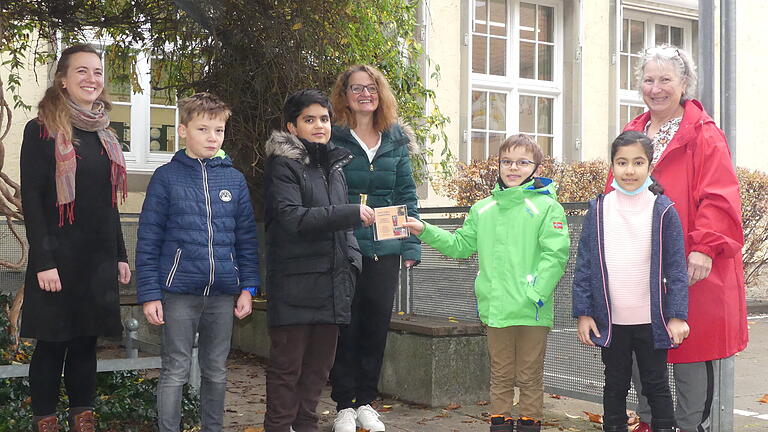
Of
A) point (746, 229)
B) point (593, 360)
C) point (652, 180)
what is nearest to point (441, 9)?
point (746, 229)

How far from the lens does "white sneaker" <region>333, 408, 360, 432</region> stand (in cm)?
480

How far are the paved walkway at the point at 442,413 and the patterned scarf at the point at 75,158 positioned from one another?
169 centimetres

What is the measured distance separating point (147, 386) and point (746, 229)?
10097 millimetres

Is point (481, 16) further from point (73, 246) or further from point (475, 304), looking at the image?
point (73, 246)

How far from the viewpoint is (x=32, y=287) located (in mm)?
4094

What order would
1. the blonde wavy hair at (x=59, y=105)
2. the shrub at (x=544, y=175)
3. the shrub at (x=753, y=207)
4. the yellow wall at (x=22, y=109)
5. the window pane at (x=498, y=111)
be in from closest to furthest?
the blonde wavy hair at (x=59, y=105)
the yellow wall at (x=22, y=109)
the shrub at (x=544, y=175)
the shrub at (x=753, y=207)
the window pane at (x=498, y=111)

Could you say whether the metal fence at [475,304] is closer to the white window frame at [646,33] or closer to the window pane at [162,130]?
the window pane at [162,130]

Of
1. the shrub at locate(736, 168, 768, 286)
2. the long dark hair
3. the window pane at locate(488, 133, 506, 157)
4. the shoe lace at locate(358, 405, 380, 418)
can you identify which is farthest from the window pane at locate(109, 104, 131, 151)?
the shrub at locate(736, 168, 768, 286)

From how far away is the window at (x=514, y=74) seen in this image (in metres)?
14.9

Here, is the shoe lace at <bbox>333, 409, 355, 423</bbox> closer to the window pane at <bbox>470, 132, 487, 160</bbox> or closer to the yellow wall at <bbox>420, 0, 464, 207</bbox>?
the yellow wall at <bbox>420, 0, 464, 207</bbox>

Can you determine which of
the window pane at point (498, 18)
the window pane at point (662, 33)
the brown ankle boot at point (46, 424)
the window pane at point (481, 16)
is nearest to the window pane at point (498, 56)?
the window pane at point (498, 18)

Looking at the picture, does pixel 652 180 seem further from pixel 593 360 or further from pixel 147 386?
pixel 147 386

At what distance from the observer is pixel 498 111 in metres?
15.3

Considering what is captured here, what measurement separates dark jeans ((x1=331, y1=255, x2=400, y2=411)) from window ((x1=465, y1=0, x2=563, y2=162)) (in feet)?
31.7
